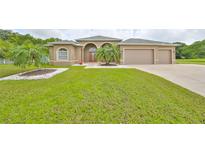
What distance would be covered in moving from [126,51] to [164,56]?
265 inches

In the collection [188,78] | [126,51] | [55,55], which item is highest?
[126,51]

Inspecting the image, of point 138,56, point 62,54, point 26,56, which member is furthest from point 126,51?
point 26,56

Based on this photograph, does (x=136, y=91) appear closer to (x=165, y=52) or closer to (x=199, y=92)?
(x=199, y=92)

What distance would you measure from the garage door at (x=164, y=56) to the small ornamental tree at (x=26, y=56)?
64.0 ft

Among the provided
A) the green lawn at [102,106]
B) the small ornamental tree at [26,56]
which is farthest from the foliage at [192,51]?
the green lawn at [102,106]

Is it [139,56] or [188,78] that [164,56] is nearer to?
[139,56]

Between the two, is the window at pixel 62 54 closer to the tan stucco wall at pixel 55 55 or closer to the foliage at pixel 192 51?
the tan stucco wall at pixel 55 55

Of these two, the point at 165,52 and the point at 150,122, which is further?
the point at 165,52

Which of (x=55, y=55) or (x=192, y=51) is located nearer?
(x=55, y=55)

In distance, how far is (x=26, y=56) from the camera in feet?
40.3

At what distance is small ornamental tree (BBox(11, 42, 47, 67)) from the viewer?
12254 millimetres
